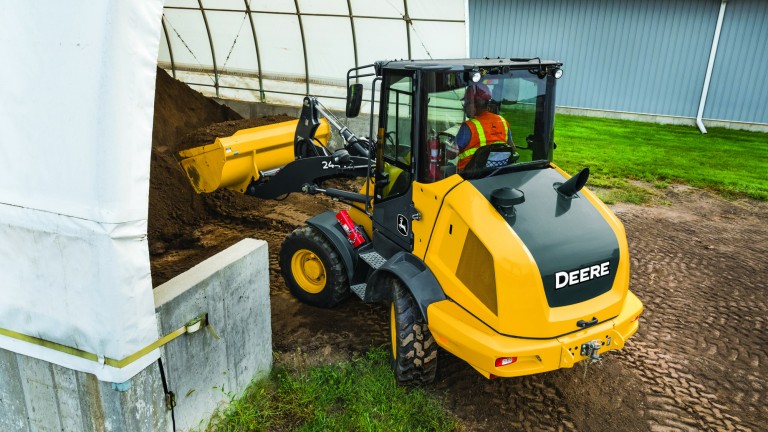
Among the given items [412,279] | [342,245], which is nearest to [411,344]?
[412,279]

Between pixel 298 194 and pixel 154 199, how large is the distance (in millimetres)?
2172

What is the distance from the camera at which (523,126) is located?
14.2ft

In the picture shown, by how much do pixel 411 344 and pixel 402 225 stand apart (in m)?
0.95

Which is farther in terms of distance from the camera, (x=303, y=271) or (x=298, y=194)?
(x=298, y=194)

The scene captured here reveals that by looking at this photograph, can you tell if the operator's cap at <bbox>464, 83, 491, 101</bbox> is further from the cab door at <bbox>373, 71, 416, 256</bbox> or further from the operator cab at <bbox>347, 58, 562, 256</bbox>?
the cab door at <bbox>373, 71, 416, 256</bbox>

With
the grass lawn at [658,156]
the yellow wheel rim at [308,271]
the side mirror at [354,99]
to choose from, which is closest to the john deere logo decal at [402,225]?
the side mirror at [354,99]

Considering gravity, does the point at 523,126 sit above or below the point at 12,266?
above

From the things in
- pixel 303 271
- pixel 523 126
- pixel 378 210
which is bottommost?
pixel 303 271

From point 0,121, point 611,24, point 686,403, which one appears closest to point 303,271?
point 0,121

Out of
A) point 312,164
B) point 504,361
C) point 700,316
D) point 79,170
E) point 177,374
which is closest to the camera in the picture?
point 79,170

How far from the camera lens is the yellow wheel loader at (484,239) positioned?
3.57 meters

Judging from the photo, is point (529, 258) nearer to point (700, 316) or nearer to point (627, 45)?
point (700, 316)

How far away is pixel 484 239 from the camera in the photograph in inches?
142

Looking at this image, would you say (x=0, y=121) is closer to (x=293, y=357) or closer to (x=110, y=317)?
(x=110, y=317)
